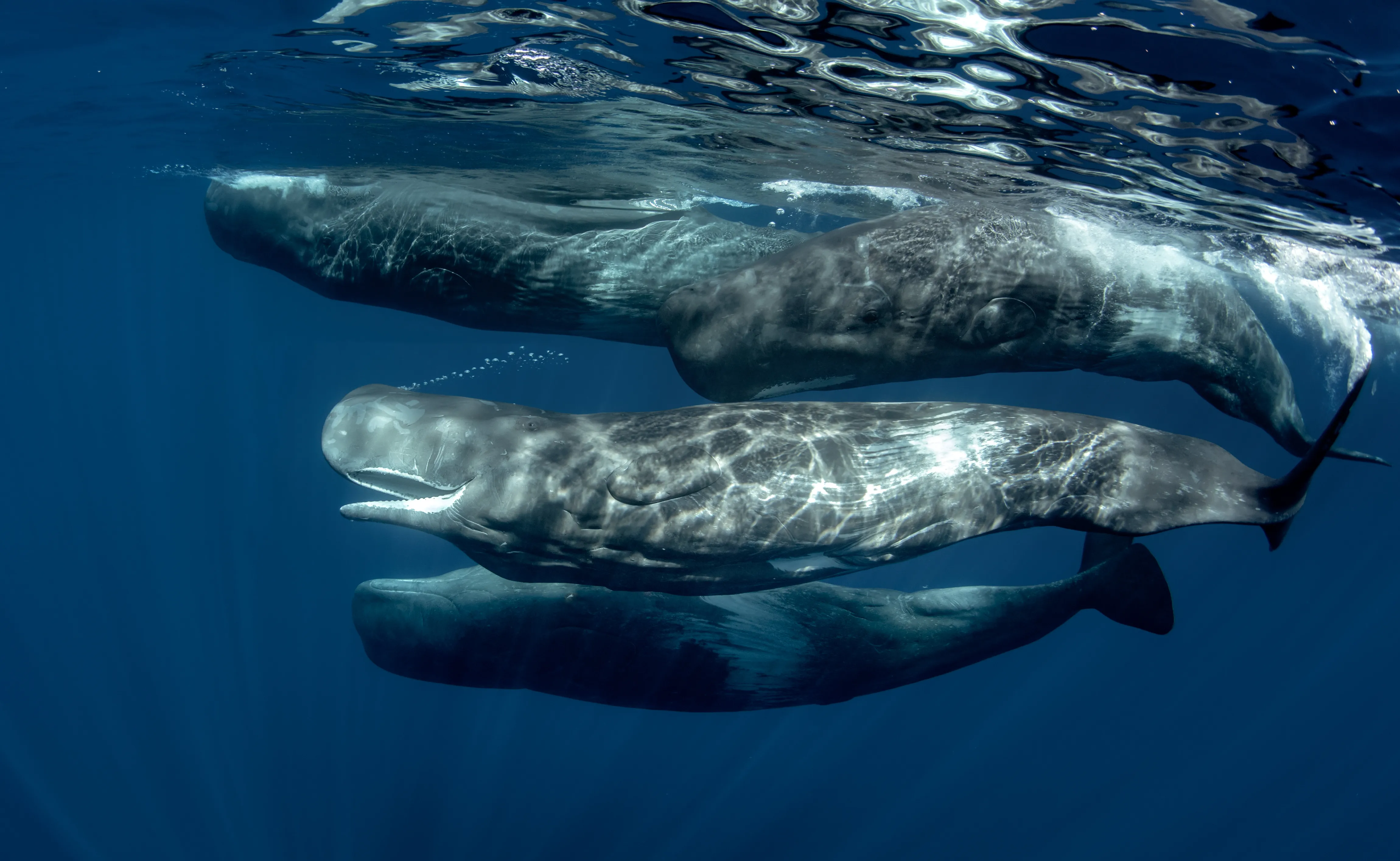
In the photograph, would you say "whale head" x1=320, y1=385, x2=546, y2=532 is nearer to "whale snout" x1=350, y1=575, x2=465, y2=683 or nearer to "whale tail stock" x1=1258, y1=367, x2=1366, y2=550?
"whale snout" x1=350, y1=575, x2=465, y2=683

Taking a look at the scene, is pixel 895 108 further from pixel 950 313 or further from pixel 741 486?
pixel 741 486

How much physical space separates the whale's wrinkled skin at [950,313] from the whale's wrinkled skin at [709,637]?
2.62 meters

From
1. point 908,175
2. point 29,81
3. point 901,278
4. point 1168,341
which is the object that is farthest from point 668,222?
point 29,81

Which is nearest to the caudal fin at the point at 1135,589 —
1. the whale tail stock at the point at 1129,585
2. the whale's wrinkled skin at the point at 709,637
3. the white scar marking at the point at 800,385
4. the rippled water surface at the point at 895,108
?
the whale tail stock at the point at 1129,585

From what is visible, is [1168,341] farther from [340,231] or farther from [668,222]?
[340,231]

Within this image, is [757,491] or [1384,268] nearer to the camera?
[757,491]

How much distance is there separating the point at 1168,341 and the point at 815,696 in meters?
5.31

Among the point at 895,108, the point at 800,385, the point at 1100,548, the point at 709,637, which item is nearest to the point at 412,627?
the point at 709,637

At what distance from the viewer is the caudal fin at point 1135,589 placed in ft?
21.1

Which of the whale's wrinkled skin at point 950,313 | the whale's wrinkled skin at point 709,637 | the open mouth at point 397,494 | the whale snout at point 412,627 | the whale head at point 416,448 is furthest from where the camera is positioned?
the whale snout at point 412,627

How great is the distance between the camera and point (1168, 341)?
656 cm

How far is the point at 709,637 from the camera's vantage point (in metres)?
7.57

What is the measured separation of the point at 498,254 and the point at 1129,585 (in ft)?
25.4

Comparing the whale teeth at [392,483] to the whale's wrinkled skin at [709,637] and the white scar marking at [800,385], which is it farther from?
the whale's wrinkled skin at [709,637]
